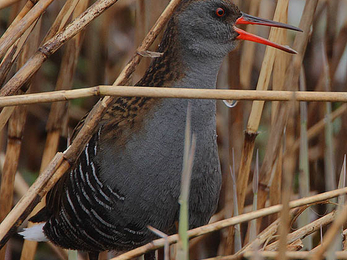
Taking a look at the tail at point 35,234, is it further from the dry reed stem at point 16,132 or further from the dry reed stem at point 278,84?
the dry reed stem at point 278,84

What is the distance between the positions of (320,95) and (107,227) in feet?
3.32

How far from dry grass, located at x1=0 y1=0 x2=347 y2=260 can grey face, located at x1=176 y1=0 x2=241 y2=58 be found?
0.53 ft

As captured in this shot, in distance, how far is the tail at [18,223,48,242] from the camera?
246 cm

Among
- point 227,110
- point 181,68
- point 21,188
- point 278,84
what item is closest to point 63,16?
point 181,68

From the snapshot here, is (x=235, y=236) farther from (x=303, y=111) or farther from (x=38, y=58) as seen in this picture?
(x=38, y=58)

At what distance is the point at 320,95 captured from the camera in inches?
60.6

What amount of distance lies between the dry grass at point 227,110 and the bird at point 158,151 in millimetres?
153

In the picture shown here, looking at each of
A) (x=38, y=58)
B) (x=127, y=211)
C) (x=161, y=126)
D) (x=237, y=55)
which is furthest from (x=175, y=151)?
(x=237, y=55)

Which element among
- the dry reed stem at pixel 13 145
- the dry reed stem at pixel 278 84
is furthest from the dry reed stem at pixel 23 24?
the dry reed stem at pixel 278 84

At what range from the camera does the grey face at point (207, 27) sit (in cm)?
215

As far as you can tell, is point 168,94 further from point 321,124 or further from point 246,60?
point 321,124

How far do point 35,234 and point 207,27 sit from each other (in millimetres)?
1163

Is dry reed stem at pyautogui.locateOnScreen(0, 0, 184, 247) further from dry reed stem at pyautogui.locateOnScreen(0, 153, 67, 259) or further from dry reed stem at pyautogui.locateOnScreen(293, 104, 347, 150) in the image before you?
dry reed stem at pyautogui.locateOnScreen(293, 104, 347, 150)

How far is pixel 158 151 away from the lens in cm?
206
